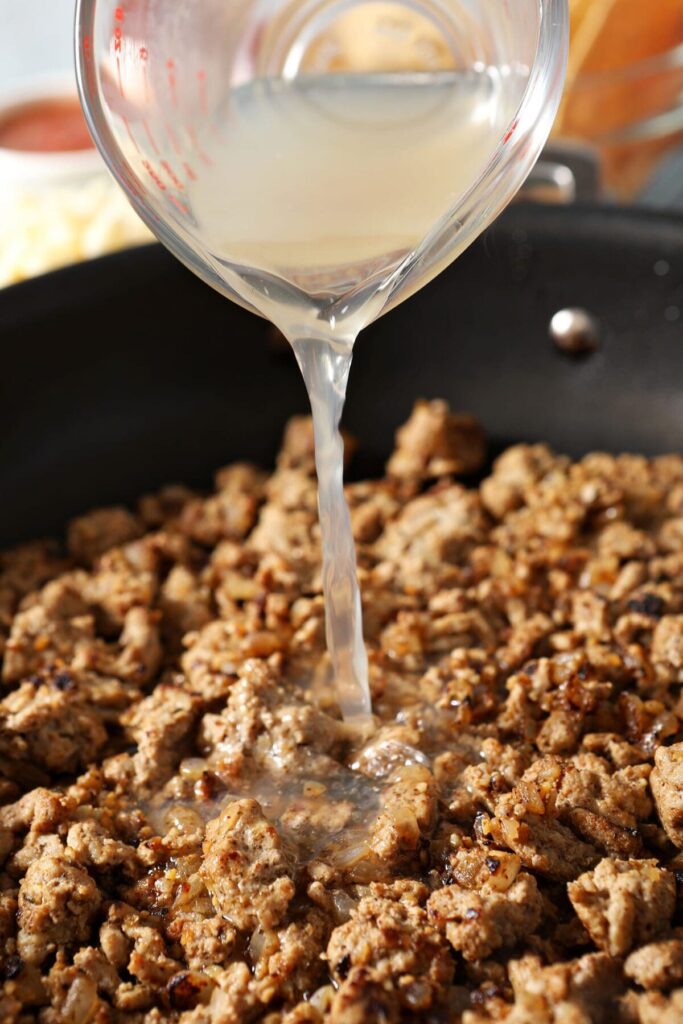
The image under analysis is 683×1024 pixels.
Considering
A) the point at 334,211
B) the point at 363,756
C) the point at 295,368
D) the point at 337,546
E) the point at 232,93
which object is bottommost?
the point at 363,756

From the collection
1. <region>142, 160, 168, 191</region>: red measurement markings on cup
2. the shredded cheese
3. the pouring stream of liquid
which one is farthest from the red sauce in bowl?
the pouring stream of liquid

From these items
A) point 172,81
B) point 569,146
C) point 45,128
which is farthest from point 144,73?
point 45,128

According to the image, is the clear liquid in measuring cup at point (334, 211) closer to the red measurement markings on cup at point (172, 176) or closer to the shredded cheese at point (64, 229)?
the red measurement markings on cup at point (172, 176)

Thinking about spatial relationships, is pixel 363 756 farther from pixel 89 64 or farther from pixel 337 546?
pixel 89 64

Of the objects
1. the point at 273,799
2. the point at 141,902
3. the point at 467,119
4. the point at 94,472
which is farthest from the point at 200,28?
the point at 141,902

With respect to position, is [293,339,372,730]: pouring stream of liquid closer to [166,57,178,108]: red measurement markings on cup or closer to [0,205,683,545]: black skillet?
[166,57,178,108]: red measurement markings on cup

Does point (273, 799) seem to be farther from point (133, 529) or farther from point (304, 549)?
point (133, 529)
